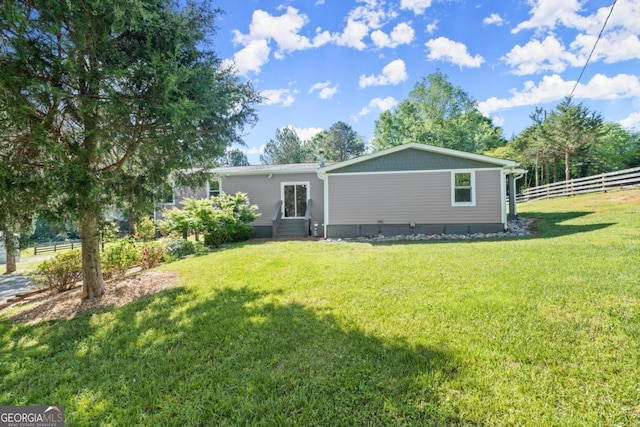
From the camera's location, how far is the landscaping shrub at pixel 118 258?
7.31m

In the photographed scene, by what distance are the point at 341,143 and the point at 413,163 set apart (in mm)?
28592

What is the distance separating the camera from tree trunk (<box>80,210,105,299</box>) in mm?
5359

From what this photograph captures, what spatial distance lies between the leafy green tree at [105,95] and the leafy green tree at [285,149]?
33668 mm

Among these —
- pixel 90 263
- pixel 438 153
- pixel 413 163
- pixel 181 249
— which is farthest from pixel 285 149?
pixel 90 263

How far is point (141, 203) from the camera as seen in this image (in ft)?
16.9

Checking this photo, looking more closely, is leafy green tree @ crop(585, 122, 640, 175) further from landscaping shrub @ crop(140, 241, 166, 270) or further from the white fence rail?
landscaping shrub @ crop(140, 241, 166, 270)

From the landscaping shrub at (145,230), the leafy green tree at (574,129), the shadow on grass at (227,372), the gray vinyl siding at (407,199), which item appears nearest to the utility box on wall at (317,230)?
the gray vinyl siding at (407,199)

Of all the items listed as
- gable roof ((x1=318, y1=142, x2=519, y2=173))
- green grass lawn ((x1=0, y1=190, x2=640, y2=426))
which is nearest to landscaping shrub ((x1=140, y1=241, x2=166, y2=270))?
green grass lawn ((x1=0, y1=190, x2=640, y2=426))

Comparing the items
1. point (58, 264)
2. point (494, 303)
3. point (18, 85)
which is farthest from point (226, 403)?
point (58, 264)

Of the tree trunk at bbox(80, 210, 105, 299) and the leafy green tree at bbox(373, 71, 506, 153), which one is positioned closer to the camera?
the tree trunk at bbox(80, 210, 105, 299)

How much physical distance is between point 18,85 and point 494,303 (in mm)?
6962

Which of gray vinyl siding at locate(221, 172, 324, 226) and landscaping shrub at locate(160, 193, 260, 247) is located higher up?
gray vinyl siding at locate(221, 172, 324, 226)

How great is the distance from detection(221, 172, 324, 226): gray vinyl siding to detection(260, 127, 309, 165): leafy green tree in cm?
2452

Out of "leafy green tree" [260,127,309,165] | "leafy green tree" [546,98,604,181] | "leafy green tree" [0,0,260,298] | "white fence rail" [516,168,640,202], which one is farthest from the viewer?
"leafy green tree" [260,127,309,165]
